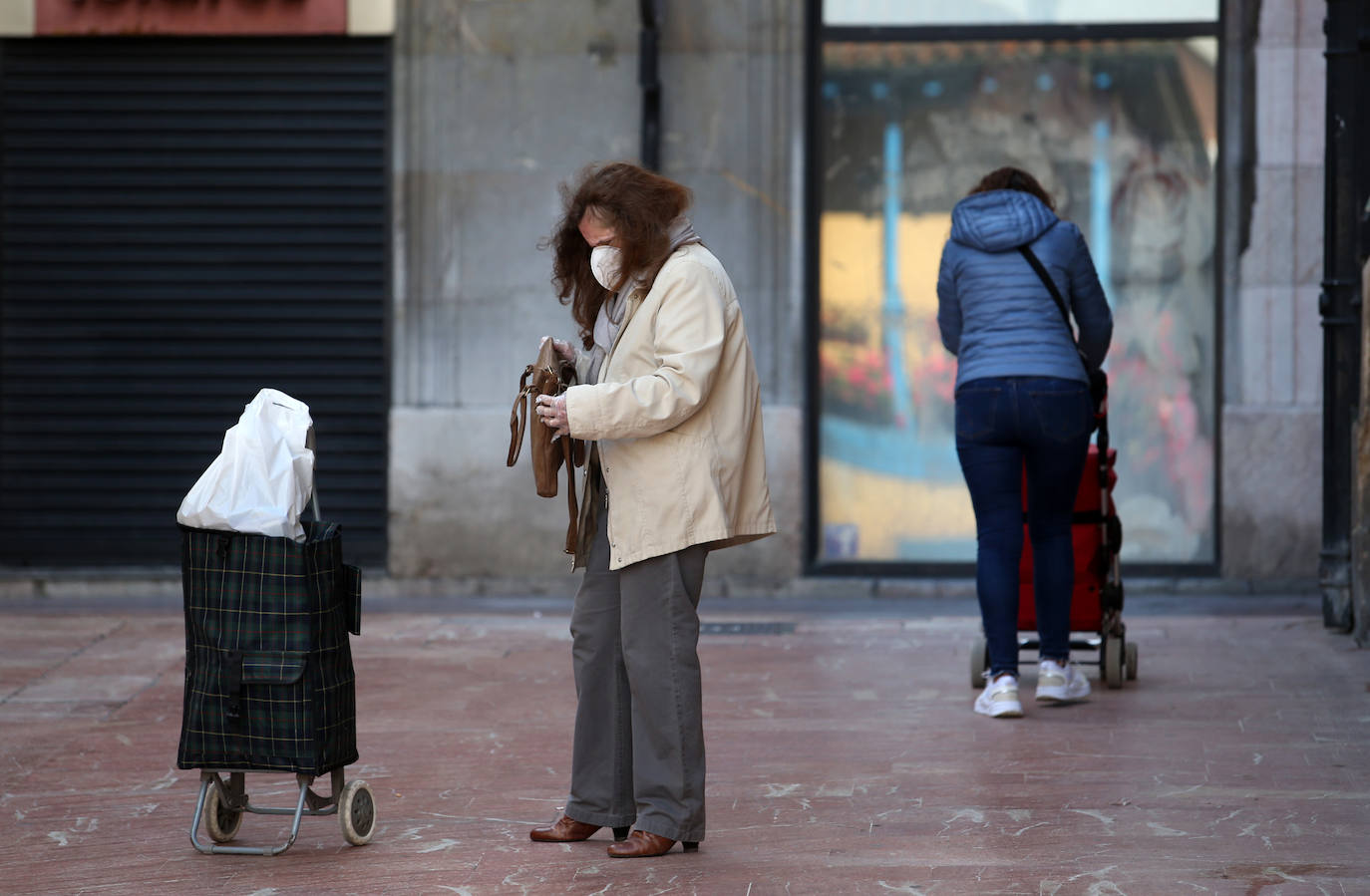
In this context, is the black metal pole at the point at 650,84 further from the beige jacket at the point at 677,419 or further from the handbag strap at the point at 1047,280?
the beige jacket at the point at 677,419

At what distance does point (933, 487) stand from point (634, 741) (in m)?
6.31

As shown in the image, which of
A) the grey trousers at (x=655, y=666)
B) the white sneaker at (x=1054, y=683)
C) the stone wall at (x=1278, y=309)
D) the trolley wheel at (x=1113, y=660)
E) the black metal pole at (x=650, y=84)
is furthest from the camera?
the black metal pole at (x=650, y=84)

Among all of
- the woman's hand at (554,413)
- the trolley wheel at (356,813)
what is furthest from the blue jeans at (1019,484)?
the trolley wheel at (356,813)

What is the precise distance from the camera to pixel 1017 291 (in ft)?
21.0

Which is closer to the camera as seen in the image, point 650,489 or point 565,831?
point 650,489

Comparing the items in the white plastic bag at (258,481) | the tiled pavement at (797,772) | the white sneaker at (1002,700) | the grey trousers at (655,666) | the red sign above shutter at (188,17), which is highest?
the red sign above shutter at (188,17)

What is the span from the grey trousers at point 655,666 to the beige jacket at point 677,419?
3.5 inches

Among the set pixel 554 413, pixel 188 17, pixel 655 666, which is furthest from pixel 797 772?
pixel 188 17

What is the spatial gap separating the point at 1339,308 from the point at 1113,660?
2.51 metres

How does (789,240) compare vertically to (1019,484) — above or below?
above

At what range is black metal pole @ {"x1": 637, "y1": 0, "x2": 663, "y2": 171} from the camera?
10.3 metres

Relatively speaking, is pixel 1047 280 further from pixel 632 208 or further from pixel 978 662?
pixel 632 208

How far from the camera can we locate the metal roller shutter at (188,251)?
10.7m

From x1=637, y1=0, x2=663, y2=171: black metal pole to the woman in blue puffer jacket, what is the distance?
13.1ft
